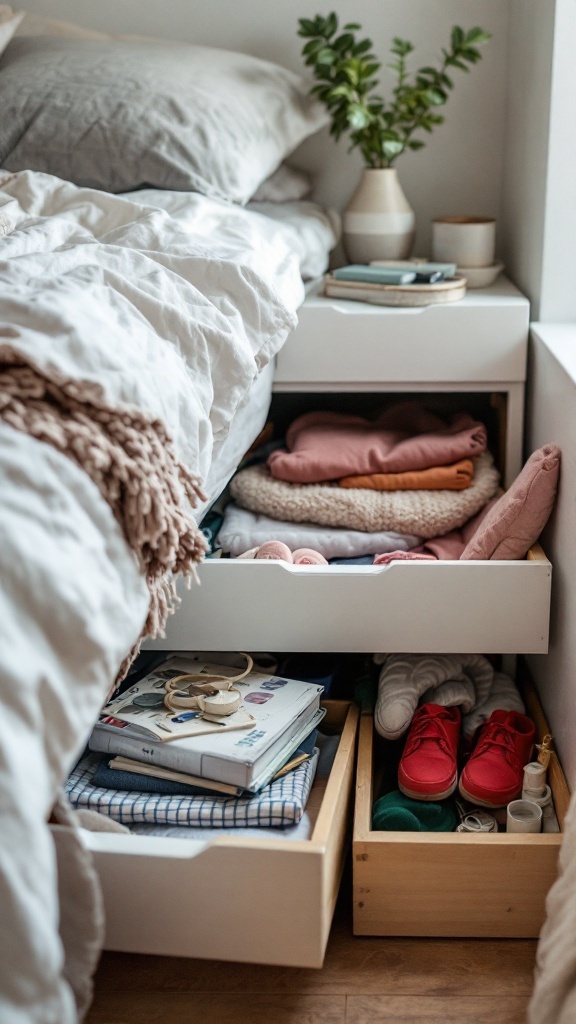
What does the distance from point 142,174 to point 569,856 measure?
1.17 m

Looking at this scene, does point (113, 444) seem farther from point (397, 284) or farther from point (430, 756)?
point (397, 284)

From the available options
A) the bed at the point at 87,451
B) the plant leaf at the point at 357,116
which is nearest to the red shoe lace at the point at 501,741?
the bed at the point at 87,451

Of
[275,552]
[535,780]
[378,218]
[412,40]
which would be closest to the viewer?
[535,780]

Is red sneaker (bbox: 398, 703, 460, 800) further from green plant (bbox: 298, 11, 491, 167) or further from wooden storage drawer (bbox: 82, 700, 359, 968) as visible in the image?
green plant (bbox: 298, 11, 491, 167)

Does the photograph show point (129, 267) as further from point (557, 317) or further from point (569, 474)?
point (557, 317)

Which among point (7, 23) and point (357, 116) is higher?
point (7, 23)

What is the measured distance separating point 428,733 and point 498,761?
10cm

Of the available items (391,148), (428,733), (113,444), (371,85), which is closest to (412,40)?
(371,85)

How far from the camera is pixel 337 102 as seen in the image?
181 cm

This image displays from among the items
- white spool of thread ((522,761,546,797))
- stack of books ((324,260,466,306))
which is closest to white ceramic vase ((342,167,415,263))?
stack of books ((324,260,466,306))

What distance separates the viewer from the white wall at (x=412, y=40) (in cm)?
193

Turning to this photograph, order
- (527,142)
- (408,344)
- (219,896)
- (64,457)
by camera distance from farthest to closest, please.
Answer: (527,142)
(408,344)
(219,896)
(64,457)

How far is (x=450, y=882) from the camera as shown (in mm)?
1111

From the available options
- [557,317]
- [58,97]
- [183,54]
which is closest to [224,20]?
[183,54]
